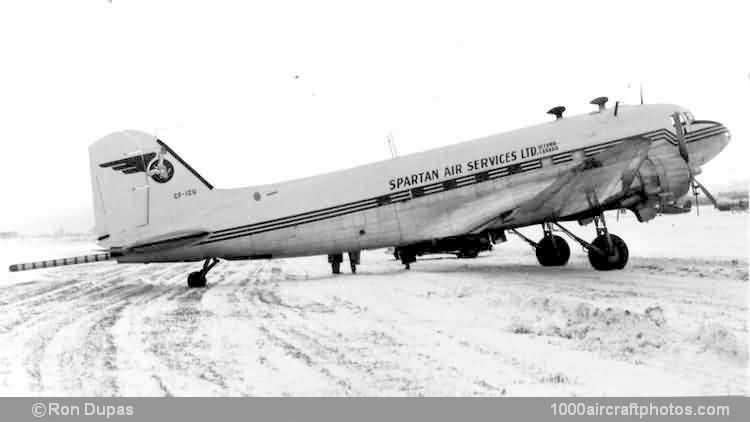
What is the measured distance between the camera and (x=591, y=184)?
11258 millimetres

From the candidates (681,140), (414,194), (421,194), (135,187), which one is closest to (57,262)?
(135,187)

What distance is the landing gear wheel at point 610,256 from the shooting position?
1148 centimetres

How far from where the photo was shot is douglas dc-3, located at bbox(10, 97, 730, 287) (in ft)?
37.5

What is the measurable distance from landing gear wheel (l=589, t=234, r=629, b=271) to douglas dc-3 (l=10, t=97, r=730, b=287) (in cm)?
2

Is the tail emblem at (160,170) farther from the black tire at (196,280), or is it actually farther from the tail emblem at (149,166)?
the black tire at (196,280)

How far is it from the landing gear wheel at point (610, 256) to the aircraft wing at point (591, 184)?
3.13ft

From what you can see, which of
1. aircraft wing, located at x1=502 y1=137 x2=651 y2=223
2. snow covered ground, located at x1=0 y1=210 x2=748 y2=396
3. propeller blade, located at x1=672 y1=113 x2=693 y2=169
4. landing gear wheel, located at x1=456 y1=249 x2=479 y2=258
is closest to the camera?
snow covered ground, located at x1=0 y1=210 x2=748 y2=396

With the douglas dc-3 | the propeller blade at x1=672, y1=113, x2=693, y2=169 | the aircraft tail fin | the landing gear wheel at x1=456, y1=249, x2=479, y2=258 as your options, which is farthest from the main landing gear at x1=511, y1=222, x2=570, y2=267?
the aircraft tail fin

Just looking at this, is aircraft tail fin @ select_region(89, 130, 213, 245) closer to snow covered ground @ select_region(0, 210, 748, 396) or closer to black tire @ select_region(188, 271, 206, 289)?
black tire @ select_region(188, 271, 206, 289)

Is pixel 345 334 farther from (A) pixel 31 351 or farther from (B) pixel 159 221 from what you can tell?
(B) pixel 159 221

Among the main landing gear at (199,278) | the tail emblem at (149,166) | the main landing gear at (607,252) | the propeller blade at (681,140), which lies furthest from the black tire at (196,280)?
the propeller blade at (681,140)

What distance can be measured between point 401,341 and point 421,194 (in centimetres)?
721

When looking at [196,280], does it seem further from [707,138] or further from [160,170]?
[707,138]
